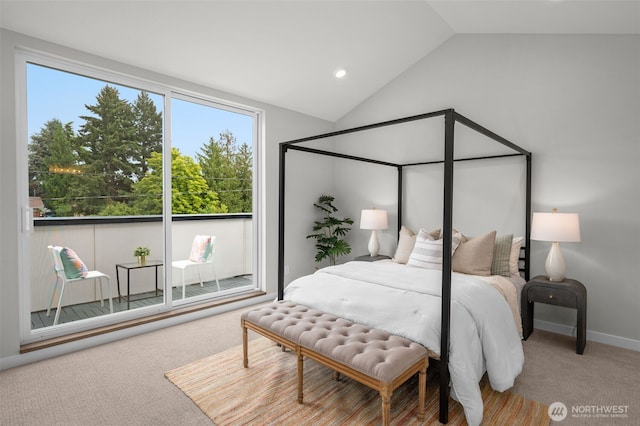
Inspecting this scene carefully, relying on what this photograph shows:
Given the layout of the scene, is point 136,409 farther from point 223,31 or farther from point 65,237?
point 223,31

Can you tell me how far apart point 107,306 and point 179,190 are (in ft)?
4.27

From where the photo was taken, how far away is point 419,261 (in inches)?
131

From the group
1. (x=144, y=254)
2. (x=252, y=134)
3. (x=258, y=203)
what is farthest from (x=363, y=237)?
(x=144, y=254)

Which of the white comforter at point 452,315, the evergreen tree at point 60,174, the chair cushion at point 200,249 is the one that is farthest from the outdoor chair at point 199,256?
the white comforter at point 452,315

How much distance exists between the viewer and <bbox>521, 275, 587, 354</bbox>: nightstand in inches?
112

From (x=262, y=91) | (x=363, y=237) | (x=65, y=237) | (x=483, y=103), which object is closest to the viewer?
(x=65, y=237)

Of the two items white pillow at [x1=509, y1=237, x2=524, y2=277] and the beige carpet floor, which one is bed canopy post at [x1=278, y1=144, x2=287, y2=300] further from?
white pillow at [x1=509, y1=237, x2=524, y2=277]

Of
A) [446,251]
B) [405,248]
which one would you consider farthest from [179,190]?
[446,251]

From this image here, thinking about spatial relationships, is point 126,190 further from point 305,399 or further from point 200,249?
point 305,399

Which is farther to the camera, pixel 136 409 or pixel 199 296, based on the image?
pixel 199 296

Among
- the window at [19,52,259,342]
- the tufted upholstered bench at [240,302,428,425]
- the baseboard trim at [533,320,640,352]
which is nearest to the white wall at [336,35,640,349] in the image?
the baseboard trim at [533,320,640,352]

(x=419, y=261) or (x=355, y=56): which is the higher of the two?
(x=355, y=56)

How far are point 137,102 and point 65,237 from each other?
4.61ft

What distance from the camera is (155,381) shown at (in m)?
2.41
